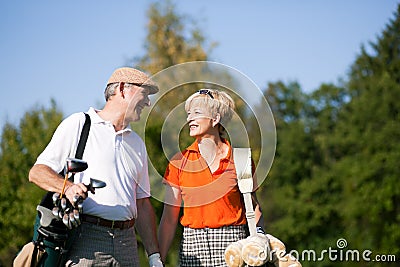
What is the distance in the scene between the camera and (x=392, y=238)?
33.3 metres

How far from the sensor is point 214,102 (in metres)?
5.03

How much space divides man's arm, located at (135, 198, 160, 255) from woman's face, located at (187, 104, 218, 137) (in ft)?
2.10

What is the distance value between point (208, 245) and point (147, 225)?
20.5 inches

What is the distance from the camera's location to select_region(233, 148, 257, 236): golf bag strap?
4758mm

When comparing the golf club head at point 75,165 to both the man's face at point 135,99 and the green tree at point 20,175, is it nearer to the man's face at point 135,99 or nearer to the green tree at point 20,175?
the man's face at point 135,99

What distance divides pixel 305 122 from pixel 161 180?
145 feet

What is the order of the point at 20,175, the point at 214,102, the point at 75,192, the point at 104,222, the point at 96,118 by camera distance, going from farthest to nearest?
the point at 20,175 → the point at 214,102 → the point at 96,118 → the point at 104,222 → the point at 75,192

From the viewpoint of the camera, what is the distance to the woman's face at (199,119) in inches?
198

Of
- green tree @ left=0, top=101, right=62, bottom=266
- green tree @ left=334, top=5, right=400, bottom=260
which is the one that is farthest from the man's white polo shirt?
green tree @ left=334, top=5, right=400, bottom=260

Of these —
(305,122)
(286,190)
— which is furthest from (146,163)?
(305,122)

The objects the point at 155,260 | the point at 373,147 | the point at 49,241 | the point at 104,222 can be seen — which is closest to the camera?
the point at 49,241

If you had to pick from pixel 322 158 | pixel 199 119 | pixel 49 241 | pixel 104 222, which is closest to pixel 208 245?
pixel 104 222

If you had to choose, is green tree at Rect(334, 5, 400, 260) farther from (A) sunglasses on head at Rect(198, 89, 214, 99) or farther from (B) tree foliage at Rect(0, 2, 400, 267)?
(A) sunglasses on head at Rect(198, 89, 214, 99)

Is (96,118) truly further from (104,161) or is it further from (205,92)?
(205,92)
